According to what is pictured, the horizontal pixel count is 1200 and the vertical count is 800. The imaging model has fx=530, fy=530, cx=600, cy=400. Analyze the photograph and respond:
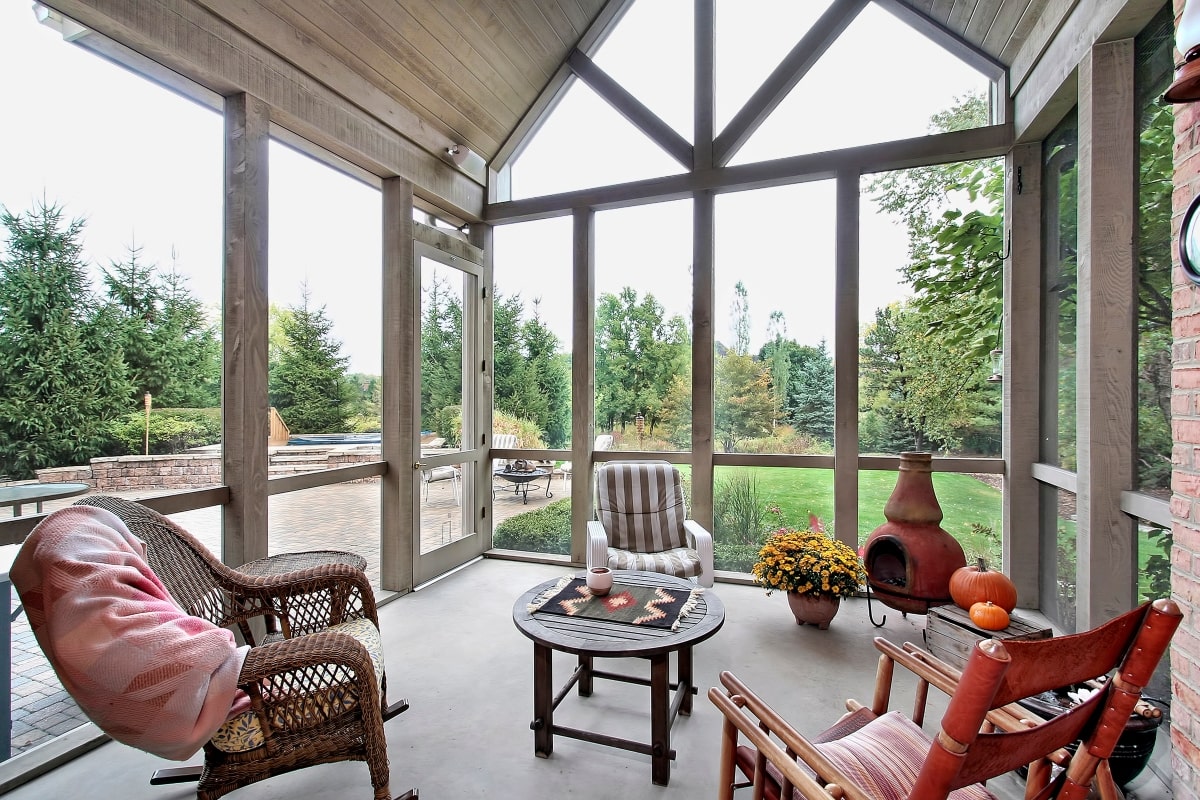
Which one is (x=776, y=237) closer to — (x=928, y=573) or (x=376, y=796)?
(x=928, y=573)

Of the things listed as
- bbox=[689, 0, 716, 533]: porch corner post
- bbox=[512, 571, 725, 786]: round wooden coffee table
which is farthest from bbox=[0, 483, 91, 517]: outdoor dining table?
bbox=[689, 0, 716, 533]: porch corner post

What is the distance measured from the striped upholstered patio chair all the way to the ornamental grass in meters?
0.39

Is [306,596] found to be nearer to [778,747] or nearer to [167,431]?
[167,431]

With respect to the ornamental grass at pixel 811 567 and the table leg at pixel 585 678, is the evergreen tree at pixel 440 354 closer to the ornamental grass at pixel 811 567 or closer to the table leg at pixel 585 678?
the table leg at pixel 585 678

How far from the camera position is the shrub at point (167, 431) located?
7.35ft

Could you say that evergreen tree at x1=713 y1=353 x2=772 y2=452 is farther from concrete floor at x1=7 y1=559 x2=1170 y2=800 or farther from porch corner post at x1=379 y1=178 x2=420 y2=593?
porch corner post at x1=379 y1=178 x2=420 y2=593

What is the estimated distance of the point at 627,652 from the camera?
1.82 m

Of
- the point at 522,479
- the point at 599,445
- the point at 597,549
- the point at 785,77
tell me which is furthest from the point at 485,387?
the point at 785,77

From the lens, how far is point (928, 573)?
2930 millimetres

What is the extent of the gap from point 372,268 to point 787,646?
3484mm

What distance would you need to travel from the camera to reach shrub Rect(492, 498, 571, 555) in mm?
4422

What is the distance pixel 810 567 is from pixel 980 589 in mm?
802

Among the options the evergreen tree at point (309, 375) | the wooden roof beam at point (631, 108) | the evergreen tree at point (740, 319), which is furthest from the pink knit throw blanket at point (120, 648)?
the wooden roof beam at point (631, 108)

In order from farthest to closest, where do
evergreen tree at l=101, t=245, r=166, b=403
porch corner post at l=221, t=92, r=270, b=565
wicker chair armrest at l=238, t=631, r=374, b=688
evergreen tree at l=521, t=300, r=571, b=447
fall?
evergreen tree at l=521, t=300, r=571, b=447 → porch corner post at l=221, t=92, r=270, b=565 → evergreen tree at l=101, t=245, r=166, b=403 → wicker chair armrest at l=238, t=631, r=374, b=688
